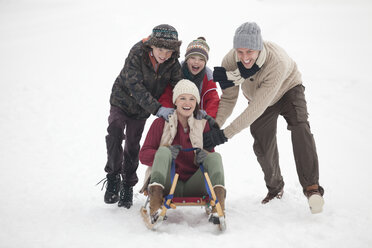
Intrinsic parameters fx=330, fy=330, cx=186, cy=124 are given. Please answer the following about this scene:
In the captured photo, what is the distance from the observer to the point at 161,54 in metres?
3.21

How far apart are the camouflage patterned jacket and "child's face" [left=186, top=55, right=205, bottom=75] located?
0.16m

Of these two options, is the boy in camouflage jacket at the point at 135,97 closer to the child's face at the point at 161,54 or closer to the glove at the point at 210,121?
the child's face at the point at 161,54

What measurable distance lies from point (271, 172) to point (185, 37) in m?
9.82

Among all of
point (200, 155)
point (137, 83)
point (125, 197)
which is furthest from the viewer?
point (125, 197)

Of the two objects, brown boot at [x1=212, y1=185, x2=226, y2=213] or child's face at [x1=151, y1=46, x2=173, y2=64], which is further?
child's face at [x1=151, y1=46, x2=173, y2=64]

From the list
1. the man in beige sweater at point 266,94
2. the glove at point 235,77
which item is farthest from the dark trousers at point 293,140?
the glove at point 235,77

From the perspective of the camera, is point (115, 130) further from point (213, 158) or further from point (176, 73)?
point (213, 158)

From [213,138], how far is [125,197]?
1.24 meters

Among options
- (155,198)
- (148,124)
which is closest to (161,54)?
(155,198)

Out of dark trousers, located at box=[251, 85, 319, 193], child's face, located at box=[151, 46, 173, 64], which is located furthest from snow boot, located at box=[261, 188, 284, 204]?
child's face, located at box=[151, 46, 173, 64]

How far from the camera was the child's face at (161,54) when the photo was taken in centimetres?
320

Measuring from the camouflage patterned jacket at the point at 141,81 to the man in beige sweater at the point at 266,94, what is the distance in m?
0.49

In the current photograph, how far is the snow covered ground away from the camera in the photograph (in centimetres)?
279

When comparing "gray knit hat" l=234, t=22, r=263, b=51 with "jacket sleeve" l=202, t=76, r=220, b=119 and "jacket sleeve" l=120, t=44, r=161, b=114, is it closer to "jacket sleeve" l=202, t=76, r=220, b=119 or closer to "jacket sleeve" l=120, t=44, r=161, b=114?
"jacket sleeve" l=202, t=76, r=220, b=119
